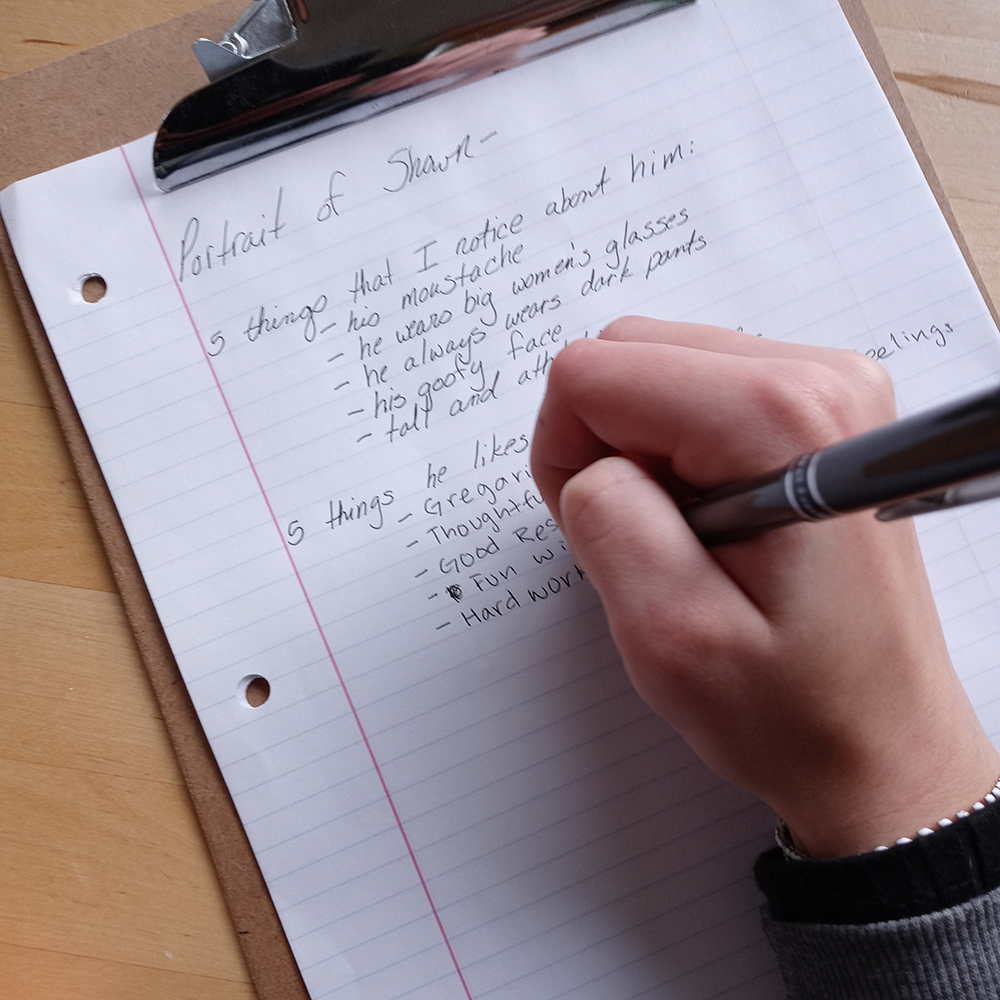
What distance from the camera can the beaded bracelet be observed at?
0.38m

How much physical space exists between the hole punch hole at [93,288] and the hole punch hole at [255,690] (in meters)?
0.24

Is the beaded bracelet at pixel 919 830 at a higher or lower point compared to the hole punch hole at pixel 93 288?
lower

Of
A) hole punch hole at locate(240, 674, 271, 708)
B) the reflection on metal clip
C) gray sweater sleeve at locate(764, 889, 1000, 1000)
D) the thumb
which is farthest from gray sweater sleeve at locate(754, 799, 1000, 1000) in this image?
the reflection on metal clip

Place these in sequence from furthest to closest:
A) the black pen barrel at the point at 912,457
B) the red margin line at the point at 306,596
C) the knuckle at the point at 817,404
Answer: the red margin line at the point at 306,596 < the knuckle at the point at 817,404 < the black pen barrel at the point at 912,457

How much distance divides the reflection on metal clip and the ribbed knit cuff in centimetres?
47

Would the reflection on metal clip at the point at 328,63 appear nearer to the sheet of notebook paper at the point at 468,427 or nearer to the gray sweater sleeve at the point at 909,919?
the sheet of notebook paper at the point at 468,427

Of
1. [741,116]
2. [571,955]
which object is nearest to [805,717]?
[571,955]

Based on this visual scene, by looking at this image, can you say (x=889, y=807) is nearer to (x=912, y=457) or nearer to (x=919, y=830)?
(x=919, y=830)

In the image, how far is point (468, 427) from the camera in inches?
19.1

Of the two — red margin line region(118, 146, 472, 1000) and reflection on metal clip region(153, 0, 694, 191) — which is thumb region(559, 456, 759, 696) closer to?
red margin line region(118, 146, 472, 1000)

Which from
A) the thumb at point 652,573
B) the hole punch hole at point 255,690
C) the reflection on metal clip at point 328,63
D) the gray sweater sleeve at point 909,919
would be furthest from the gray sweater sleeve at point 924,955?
the reflection on metal clip at point 328,63

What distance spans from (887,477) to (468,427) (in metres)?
0.26

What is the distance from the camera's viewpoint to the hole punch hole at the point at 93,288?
0.50m

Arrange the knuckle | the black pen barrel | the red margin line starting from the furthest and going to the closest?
Answer: the red margin line, the knuckle, the black pen barrel
